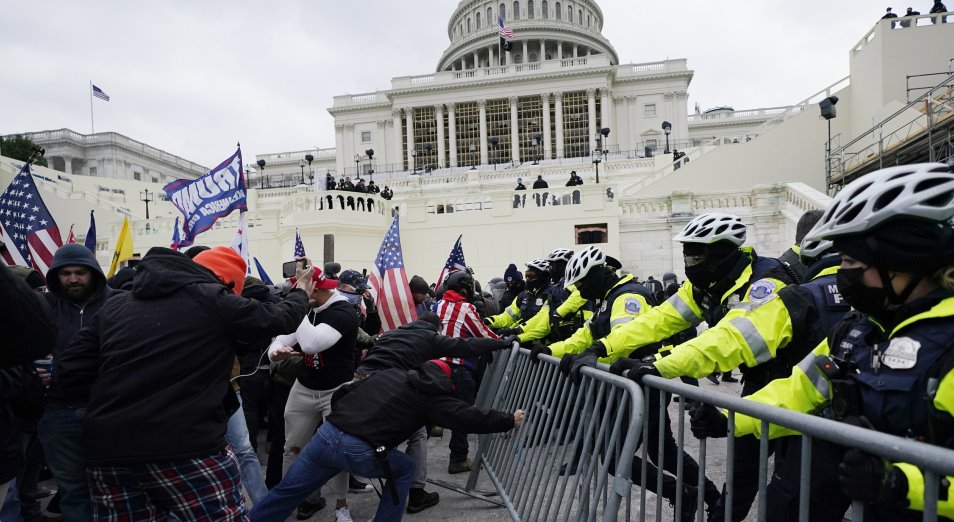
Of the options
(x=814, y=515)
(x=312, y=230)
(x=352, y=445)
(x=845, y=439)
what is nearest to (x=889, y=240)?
(x=845, y=439)

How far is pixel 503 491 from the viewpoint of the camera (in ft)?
14.1

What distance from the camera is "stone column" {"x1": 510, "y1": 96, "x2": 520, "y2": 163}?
60344mm

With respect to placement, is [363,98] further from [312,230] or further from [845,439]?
[845,439]

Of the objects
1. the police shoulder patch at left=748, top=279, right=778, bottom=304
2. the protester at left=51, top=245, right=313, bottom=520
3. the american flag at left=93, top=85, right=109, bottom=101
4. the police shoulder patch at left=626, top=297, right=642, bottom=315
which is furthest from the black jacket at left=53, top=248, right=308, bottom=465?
the american flag at left=93, top=85, right=109, bottom=101

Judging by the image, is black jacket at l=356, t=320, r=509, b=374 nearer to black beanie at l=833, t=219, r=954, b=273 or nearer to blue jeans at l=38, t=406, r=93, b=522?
blue jeans at l=38, t=406, r=93, b=522

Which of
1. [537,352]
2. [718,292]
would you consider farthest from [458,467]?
[718,292]

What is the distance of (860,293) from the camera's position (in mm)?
1924

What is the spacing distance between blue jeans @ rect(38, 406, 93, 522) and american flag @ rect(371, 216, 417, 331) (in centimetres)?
395

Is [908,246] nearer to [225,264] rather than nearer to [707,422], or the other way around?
[707,422]

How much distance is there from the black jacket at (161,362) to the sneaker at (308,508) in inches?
83.6

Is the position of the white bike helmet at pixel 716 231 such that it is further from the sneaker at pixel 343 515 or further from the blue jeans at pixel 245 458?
the blue jeans at pixel 245 458

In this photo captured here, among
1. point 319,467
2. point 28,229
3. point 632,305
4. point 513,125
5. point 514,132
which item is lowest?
point 319,467

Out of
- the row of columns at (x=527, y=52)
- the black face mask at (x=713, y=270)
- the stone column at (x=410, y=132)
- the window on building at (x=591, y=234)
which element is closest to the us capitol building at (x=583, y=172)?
the window on building at (x=591, y=234)

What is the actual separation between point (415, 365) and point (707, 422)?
7.04 feet
